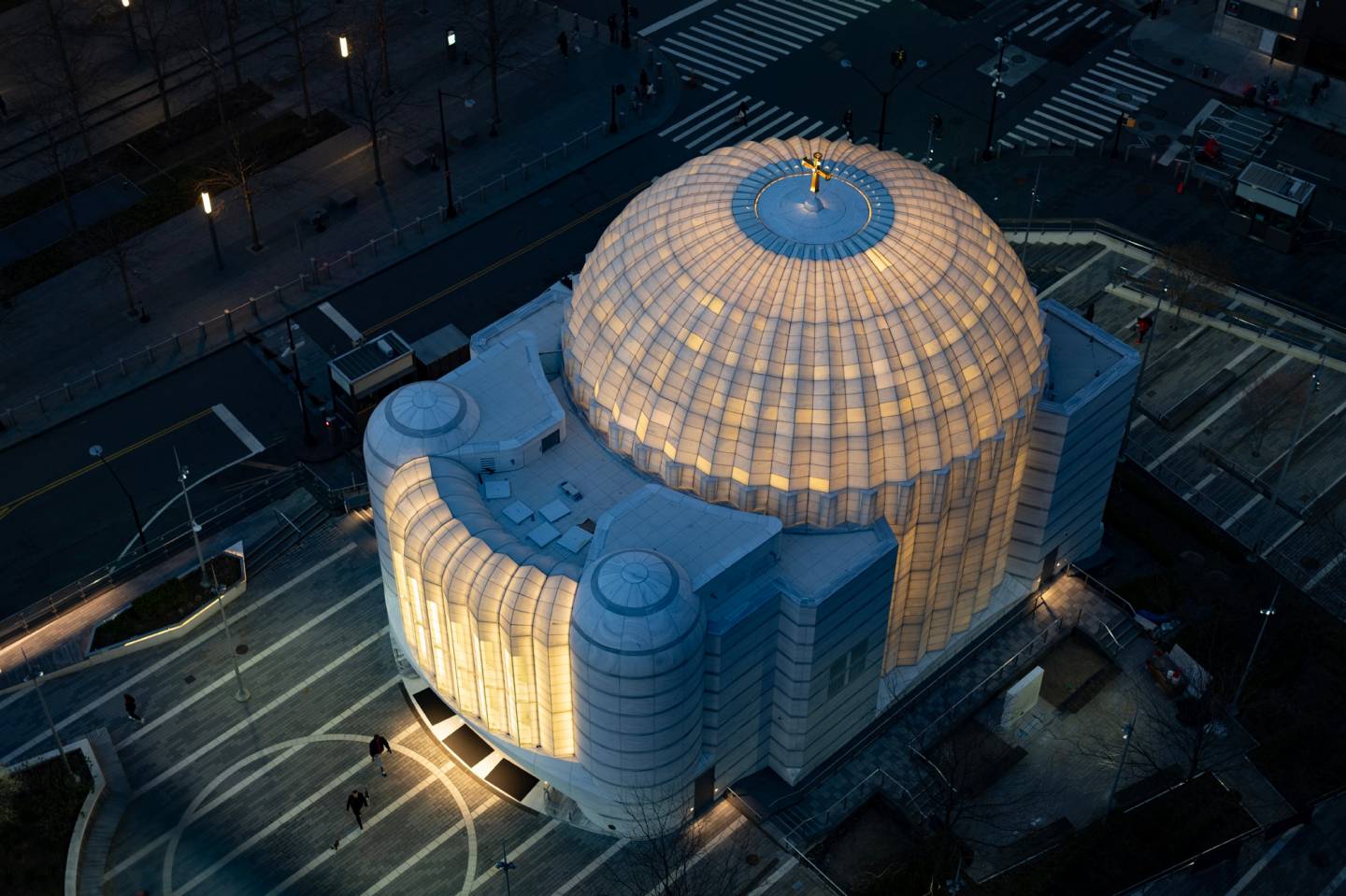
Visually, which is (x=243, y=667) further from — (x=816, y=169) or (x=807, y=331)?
(x=816, y=169)

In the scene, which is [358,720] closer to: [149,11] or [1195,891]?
[1195,891]

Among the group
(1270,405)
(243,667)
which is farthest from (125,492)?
(1270,405)

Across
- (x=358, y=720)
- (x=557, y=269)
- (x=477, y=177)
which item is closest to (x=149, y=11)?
(x=477, y=177)

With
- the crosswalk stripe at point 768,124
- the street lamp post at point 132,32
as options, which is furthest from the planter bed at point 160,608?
the street lamp post at point 132,32

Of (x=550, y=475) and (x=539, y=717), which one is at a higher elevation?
(x=550, y=475)

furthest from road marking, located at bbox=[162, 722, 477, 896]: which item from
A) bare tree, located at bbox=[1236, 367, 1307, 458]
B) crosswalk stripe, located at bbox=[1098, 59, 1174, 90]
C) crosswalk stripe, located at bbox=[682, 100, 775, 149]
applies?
crosswalk stripe, located at bbox=[1098, 59, 1174, 90]
